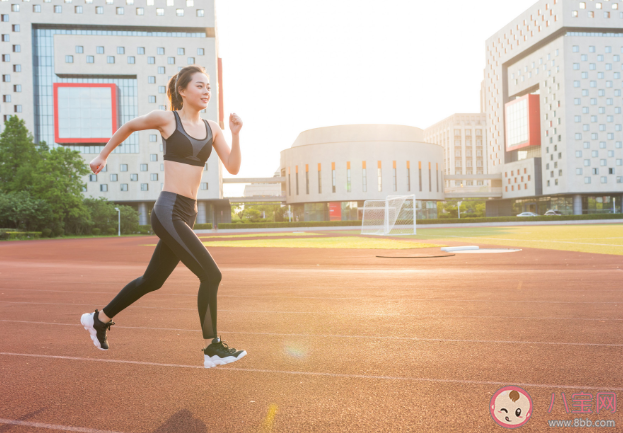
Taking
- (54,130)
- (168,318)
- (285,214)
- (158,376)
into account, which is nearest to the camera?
(158,376)

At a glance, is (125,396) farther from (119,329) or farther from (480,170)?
(480,170)

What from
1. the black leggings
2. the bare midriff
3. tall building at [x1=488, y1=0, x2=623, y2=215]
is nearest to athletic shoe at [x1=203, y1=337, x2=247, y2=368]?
the black leggings

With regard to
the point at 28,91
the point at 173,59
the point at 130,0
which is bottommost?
the point at 28,91

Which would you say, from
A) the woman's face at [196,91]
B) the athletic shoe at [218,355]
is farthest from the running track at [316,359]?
the woman's face at [196,91]

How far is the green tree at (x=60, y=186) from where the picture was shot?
4784 centimetres

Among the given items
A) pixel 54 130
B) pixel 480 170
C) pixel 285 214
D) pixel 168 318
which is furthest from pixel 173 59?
pixel 480 170

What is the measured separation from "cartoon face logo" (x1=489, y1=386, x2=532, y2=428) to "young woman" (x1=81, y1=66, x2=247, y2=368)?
209 cm

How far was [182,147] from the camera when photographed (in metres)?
4.01

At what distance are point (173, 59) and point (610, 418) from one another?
7752cm

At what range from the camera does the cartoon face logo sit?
310cm

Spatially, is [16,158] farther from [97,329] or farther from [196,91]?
[196,91]

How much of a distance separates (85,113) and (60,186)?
25194 millimetres

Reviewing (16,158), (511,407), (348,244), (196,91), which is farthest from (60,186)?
(511,407)

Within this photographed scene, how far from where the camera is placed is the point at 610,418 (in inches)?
121
